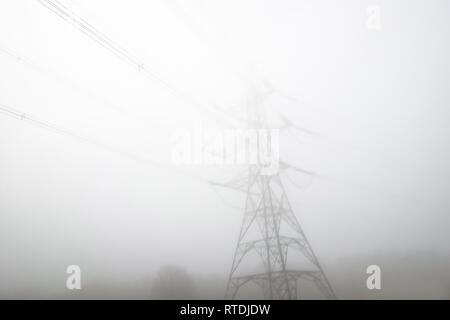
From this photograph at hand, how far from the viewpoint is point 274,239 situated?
14.2 meters

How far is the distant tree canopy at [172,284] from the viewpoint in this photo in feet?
112

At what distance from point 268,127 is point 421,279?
35.2m

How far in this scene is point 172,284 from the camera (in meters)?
35.9

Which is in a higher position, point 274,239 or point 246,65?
point 246,65

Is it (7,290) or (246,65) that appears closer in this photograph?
(246,65)

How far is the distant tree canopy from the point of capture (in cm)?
3422

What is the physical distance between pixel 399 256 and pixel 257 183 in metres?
50.7

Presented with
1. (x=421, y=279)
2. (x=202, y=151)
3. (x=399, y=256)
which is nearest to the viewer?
(x=202, y=151)
